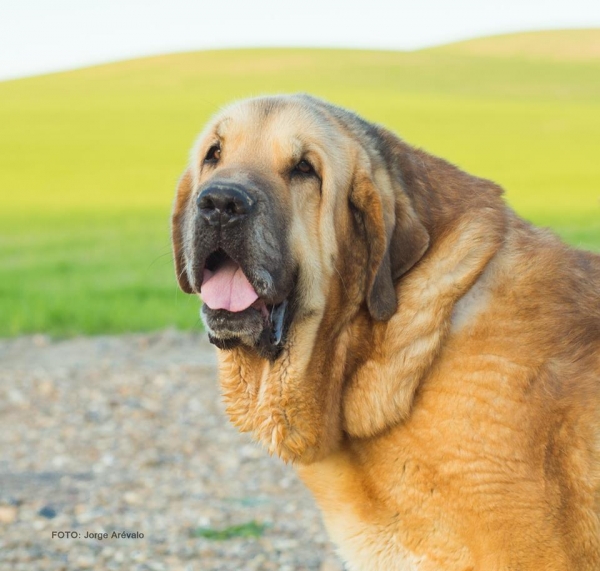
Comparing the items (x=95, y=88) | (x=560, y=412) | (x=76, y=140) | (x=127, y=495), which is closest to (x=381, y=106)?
(x=76, y=140)

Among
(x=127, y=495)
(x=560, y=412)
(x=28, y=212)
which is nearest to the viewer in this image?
(x=560, y=412)

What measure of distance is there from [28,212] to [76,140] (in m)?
10.2

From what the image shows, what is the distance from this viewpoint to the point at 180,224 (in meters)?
3.85

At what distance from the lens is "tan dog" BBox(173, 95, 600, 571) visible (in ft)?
9.84

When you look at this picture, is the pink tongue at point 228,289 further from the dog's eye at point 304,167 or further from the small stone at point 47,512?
the small stone at point 47,512

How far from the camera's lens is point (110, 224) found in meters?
21.9

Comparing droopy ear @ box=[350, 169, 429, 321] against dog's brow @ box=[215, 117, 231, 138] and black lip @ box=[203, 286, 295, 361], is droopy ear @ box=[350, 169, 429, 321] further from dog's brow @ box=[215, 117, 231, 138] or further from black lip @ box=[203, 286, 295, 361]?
dog's brow @ box=[215, 117, 231, 138]

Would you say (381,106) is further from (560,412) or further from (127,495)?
(560,412)

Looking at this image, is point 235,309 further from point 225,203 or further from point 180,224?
point 180,224

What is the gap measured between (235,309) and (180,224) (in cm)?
69

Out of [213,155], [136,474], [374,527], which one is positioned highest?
[213,155]

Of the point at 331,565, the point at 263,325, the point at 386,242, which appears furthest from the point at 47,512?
the point at 386,242

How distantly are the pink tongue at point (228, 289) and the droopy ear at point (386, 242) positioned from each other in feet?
1.42

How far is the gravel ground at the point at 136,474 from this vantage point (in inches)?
193
